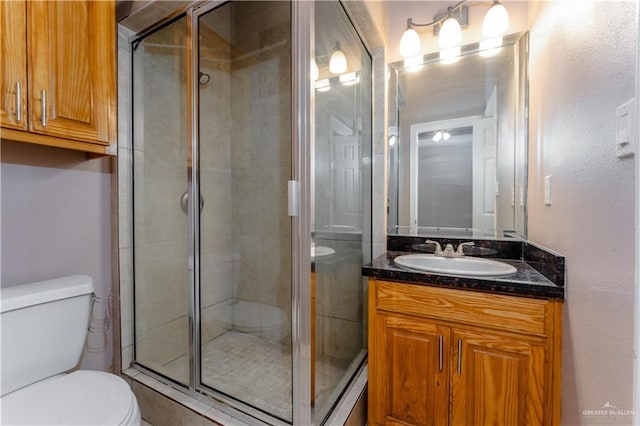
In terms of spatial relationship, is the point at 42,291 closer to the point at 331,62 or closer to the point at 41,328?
the point at 41,328

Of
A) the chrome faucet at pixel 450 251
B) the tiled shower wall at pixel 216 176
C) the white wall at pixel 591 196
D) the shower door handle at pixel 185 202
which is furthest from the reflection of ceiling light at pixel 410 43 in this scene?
the shower door handle at pixel 185 202

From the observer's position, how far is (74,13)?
115 centimetres

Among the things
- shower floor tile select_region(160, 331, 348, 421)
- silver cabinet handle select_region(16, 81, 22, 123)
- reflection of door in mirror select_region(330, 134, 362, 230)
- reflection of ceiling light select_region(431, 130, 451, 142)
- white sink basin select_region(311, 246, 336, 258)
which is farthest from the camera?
reflection of ceiling light select_region(431, 130, 451, 142)

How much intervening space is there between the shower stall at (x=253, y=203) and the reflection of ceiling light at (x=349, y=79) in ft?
0.03

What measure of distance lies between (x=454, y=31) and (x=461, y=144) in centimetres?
64

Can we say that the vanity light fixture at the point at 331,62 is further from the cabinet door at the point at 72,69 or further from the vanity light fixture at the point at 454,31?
the cabinet door at the point at 72,69

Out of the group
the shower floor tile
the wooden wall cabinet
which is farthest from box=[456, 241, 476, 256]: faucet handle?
the wooden wall cabinet

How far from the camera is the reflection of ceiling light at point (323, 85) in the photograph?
1157 millimetres

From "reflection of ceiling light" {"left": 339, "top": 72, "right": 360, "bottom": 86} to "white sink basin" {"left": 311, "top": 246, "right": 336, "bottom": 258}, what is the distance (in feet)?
2.68

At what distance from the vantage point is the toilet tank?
1.01 metres

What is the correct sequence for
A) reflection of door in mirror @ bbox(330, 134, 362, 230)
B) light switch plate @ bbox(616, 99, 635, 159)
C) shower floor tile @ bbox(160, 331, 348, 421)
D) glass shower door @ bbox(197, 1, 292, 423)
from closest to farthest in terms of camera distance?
light switch plate @ bbox(616, 99, 635, 159) < shower floor tile @ bbox(160, 331, 348, 421) < reflection of door in mirror @ bbox(330, 134, 362, 230) < glass shower door @ bbox(197, 1, 292, 423)

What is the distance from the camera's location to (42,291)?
1.09m

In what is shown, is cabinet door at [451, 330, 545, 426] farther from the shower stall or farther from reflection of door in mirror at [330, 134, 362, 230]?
reflection of door in mirror at [330, 134, 362, 230]

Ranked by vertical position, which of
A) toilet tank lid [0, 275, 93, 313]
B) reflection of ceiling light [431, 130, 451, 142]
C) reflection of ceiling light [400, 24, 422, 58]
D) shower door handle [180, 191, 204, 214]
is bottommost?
toilet tank lid [0, 275, 93, 313]
